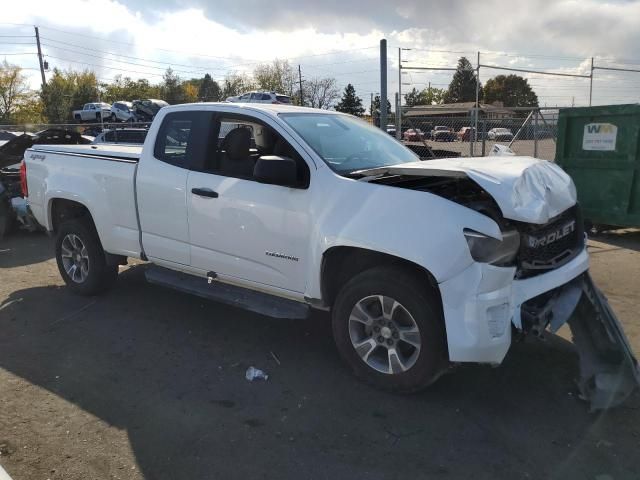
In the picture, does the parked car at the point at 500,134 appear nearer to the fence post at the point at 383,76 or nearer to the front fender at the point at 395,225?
the fence post at the point at 383,76

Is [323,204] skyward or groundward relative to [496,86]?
groundward

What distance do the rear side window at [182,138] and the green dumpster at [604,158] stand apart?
6417 mm

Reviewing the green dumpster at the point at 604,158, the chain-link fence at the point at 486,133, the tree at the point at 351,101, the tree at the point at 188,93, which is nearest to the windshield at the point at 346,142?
the green dumpster at the point at 604,158

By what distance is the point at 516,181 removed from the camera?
331 centimetres

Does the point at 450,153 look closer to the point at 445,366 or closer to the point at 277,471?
the point at 445,366

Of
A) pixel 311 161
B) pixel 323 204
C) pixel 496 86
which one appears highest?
pixel 496 86

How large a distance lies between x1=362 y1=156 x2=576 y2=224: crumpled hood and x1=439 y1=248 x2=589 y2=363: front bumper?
38 cm

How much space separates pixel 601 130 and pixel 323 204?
21.0 ft

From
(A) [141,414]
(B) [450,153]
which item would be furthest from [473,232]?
(B) [450,153]

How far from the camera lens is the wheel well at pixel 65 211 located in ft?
18.9

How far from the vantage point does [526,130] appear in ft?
37.7

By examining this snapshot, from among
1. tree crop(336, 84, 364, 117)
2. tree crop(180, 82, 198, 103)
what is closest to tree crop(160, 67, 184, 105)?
tree crop(180, 82, 198, 103)

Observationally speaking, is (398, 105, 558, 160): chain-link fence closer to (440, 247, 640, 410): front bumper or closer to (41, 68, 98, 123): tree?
(440, 247, 640, 410): front bumper

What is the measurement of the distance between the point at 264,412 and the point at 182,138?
2540 mm
